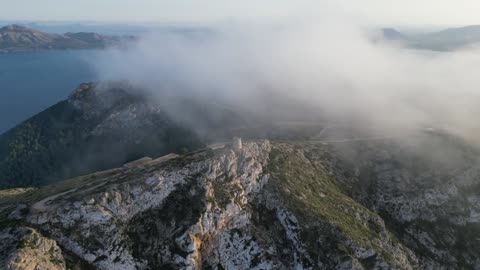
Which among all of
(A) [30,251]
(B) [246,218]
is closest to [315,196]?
(B) [246,218]

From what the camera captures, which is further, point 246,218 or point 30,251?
point 246,218

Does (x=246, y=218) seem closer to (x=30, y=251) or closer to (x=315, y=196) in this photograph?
(x=315, y=196)

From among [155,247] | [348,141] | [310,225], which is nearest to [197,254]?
[155,247]

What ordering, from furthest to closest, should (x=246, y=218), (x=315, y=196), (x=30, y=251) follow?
(x=315, y=196)
(x=246, y=218)
(x=30, y=251)

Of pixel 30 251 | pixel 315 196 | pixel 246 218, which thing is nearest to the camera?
pixel 30 251

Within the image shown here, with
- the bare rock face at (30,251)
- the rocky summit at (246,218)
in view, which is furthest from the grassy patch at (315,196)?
the bare rock face at (30,251)
